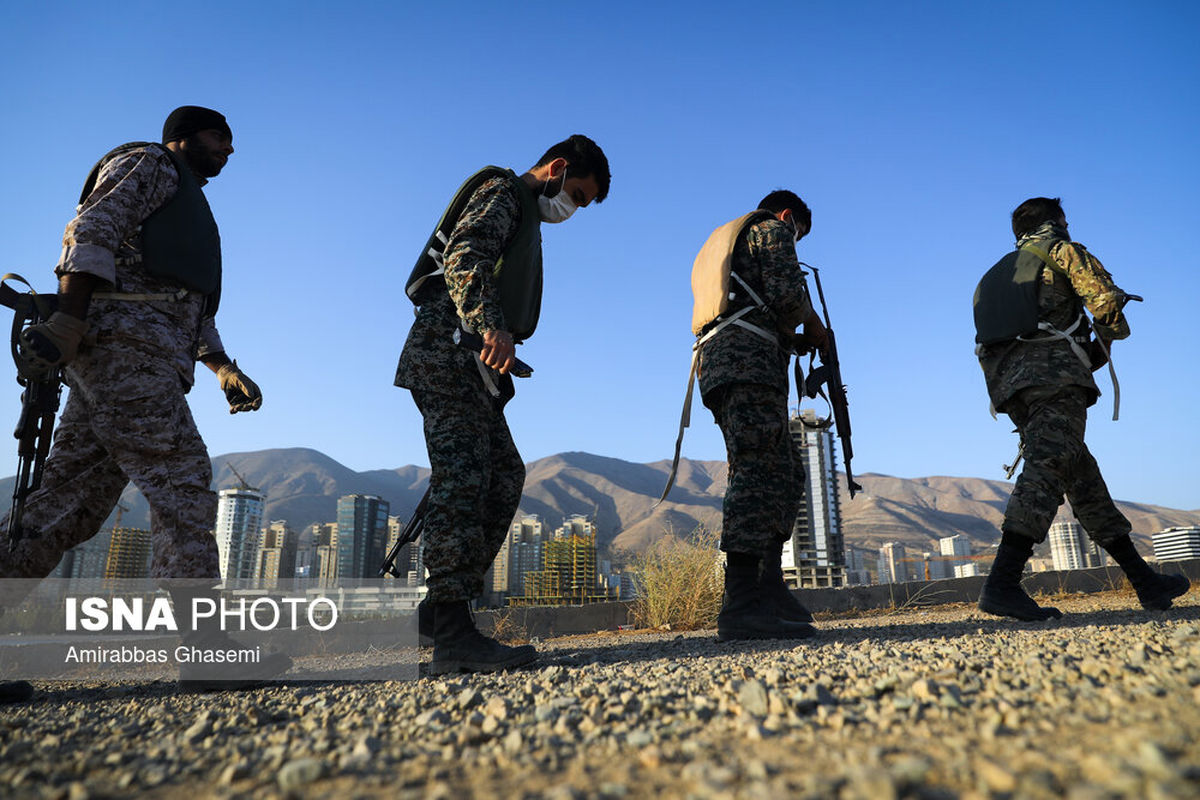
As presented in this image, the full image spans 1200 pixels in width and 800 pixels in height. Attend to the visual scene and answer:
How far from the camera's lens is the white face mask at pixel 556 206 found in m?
3.06

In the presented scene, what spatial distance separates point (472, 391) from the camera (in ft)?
8.71

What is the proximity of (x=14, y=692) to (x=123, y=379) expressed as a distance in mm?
1098

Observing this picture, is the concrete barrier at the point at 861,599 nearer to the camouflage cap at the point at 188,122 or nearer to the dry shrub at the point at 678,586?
the dry shrub at the point at 678,586

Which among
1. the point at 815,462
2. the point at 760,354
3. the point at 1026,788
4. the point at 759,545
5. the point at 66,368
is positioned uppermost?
the point at 815,462

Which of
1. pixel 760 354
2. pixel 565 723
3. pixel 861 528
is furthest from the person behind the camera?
pixel 861 528

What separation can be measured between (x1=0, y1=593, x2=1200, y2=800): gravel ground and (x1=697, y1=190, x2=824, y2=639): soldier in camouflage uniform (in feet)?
3.24

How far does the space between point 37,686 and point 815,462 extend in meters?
45.5

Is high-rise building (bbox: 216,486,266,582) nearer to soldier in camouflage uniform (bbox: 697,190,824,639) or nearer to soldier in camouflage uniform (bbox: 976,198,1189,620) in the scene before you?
soldier in camouflage uniform (bbox: 697,190,824,639)

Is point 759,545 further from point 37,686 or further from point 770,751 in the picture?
point 37,686

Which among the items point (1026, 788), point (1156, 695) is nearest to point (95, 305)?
point (1026, 788)

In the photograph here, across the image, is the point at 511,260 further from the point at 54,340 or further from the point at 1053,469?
the point at 1053,469

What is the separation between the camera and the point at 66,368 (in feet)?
8.33

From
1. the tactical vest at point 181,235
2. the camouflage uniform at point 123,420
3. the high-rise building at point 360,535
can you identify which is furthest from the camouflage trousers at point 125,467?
the high-rise building at point 360,535

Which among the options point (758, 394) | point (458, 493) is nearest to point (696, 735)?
point (458, 493)
